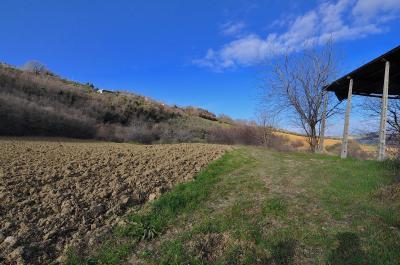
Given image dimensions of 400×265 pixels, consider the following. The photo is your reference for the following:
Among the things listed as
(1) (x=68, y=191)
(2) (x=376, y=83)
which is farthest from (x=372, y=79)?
(1) (x=68, y=191)

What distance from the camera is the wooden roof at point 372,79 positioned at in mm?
10961

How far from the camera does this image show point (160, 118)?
3356 centimetres

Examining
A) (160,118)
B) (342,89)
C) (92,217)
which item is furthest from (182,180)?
(160,118)

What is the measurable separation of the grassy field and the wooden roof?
14.8ft

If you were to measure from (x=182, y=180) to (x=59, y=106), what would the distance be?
64.0 ft

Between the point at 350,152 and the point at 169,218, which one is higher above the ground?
the point at 350,152

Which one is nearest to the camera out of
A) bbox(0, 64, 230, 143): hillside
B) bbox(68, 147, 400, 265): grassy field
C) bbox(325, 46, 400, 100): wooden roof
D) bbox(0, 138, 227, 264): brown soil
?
bbox(68, 147, 400, 265): grassy field

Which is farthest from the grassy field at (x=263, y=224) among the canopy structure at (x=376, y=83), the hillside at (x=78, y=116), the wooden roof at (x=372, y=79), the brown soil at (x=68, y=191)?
the hillside at (x=78, y=116)

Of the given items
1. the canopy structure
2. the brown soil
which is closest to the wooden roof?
the canopy structure

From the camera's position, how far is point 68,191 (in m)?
6.41

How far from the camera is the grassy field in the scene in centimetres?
440

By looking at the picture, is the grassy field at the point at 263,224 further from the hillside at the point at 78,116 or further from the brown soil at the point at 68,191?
the hillside at the point at 78,116

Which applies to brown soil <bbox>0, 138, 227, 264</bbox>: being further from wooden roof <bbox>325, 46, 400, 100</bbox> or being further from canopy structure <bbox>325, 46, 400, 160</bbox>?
wooden roof <bbox>325, 46, 400, 100</bbox>

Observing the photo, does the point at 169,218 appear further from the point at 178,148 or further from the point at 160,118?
the point at 160,118
